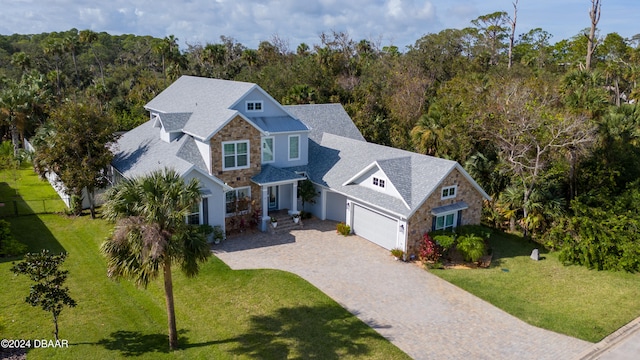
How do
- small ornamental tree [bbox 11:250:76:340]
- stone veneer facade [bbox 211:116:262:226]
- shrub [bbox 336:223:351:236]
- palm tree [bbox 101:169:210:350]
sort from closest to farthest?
palm tree [bbox 101:169:210:350], small ornamental tree [bbox 11:250:76:340], stone veneer facade [bbox 211:116:262:226], shrub [bbox 336:223:351:236]

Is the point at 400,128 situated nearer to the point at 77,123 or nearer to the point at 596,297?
the point at 596,297

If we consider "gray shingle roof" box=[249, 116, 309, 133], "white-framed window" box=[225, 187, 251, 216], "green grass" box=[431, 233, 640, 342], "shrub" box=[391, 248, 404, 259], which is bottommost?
"green grass" box=[431, 233, 640, 342]

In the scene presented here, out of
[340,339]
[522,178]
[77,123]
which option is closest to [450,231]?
[522,178]

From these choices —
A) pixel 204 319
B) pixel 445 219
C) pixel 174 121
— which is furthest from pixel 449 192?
pixel 174 121

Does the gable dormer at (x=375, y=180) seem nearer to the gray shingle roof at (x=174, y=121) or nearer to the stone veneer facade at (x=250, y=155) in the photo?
the stone veneer facade at (x=250, y=155)

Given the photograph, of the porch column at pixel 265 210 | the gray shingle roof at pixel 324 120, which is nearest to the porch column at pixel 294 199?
the porch column at pixel 265 210

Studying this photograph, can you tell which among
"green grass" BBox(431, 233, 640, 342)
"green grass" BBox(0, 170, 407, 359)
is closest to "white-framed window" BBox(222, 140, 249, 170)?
"green grass" BBox(0, 170, 407, 359)

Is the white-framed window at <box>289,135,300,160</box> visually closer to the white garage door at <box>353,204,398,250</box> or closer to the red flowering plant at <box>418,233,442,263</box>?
the white garage door at <box>353,204,398,250</box>
